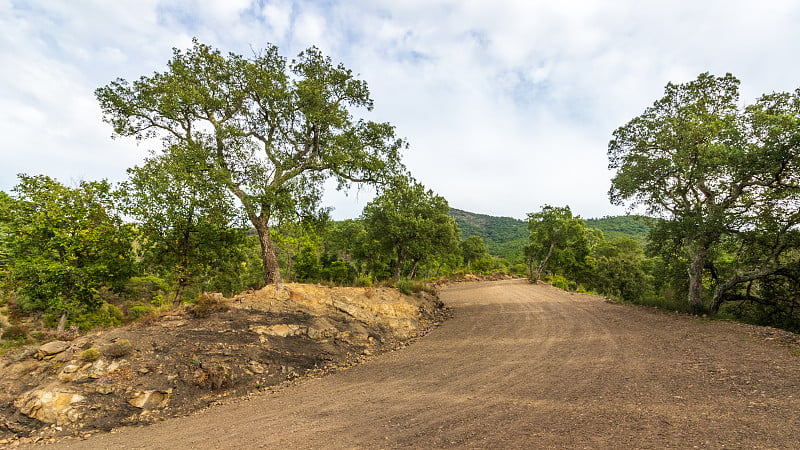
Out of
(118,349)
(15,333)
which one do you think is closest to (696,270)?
(118,349)

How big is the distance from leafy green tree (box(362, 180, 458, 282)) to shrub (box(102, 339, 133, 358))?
19546 mm

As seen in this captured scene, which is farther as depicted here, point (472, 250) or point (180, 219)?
point (472, 250)

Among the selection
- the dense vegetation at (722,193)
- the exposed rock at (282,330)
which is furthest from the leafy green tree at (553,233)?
the exposed rock at (282,330)

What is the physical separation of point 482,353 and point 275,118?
1137cm

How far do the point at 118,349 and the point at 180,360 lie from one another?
1.33 meters

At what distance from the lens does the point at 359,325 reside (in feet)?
38.0

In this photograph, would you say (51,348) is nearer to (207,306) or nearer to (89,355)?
(89,355)

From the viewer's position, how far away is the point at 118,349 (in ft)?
23.9

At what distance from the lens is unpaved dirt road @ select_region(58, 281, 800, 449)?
13.8ft

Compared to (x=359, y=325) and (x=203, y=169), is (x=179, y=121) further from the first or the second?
(x=359, y=325)

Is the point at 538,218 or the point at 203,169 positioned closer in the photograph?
the point at 203,169

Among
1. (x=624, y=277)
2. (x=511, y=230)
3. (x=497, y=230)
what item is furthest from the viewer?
(x=497, y=230)

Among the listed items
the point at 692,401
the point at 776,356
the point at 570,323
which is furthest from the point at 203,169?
the point at 776,356

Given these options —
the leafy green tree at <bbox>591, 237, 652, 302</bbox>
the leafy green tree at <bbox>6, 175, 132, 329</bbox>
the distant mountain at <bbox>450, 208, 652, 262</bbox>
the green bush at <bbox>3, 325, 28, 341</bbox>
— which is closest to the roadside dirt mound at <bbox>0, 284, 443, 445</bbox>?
the leafy green tree at <bbox>6, 175, 132, 329</bbox>
